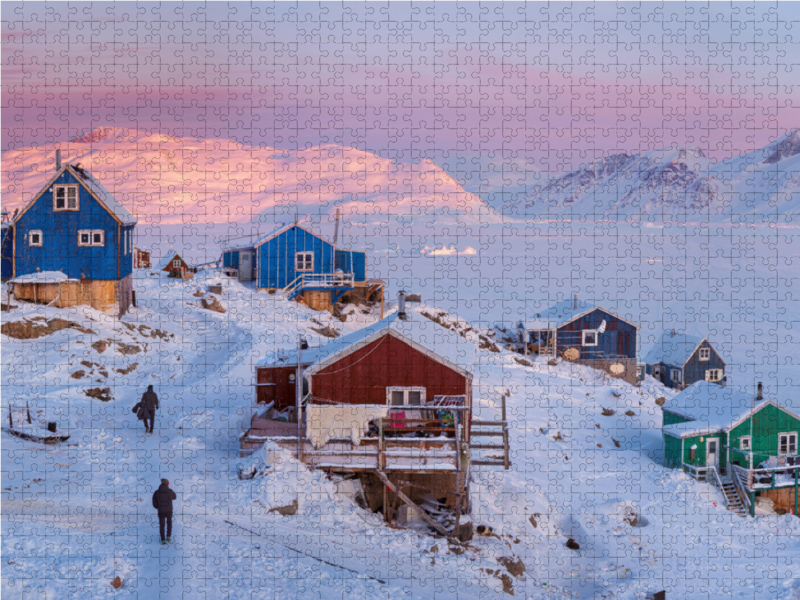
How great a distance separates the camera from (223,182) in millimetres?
124062

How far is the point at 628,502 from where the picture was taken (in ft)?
77.3

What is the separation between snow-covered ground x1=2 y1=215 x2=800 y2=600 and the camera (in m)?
13.7

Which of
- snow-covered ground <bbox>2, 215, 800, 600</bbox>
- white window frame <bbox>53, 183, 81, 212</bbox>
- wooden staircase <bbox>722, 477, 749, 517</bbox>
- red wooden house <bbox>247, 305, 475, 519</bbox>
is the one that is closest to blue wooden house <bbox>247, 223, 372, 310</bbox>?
snow-covered ground <bbox>2, 215, 800, 600</bbox>

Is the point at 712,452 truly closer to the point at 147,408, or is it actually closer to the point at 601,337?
the point at 601,337

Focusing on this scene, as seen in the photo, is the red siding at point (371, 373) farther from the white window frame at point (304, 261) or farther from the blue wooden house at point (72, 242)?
the white window frame at point (304, 261)

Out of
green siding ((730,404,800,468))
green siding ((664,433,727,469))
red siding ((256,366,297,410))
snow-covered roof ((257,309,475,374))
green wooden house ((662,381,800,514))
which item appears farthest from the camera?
green siding ((730,404,800,468))

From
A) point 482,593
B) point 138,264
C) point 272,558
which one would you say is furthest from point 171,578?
point 138,264

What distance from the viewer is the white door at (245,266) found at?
157 ft

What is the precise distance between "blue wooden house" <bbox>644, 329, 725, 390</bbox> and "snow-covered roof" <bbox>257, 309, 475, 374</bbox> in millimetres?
30022

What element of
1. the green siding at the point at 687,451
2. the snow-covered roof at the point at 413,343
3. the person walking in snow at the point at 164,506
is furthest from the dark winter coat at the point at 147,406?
the green siding at the point at 687,451

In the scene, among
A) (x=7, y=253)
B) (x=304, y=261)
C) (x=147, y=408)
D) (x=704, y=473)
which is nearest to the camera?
(x=147, y=408)

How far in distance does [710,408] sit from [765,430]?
205 centimetres

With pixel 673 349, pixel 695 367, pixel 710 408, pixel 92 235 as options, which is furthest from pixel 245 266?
pixel 710 408

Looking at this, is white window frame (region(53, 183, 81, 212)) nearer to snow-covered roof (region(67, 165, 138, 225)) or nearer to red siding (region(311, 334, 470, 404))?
snow-covered roof (region(67, 165, 138, 225))
